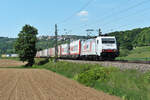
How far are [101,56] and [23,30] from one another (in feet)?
181

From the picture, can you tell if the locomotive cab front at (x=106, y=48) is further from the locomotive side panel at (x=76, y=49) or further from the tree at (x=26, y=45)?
the tree at (x=26, y=45)

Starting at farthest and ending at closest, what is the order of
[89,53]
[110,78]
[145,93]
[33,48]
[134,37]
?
[134,37] < [33,48] < [89,53] < [110,78] < [145,93]

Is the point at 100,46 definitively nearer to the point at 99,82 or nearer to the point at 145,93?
the point at 99,82

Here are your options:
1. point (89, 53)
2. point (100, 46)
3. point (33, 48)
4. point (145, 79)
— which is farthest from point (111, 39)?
point (33, 48)

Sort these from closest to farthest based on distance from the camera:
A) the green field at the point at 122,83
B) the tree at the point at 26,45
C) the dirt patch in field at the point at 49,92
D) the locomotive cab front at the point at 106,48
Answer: the green field at the point at 122,83, the dirt patch in field at the point at 49,92, the locomotive cab front at the point at 106,48, the tree at the point at 26,45

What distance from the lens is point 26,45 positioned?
78875mm

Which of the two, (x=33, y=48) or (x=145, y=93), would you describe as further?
(x=33, y=48)

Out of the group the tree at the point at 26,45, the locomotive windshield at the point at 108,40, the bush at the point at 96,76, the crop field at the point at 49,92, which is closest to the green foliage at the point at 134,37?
the tree at the point at 26,45

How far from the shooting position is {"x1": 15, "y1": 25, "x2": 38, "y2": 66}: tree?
7908 cm

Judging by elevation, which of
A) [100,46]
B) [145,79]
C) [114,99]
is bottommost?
[114,99]

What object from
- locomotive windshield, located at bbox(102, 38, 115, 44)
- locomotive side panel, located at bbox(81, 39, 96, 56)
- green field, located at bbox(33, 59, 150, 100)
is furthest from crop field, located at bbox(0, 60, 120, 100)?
locomotive side panel, located at bbox(81, 39, 96, 56)

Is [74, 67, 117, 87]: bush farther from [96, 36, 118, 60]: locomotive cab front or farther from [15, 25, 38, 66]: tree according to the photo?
[15, 25, 38, 66]: tree

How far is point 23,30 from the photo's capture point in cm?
8369

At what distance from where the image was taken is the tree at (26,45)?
3113 inches
